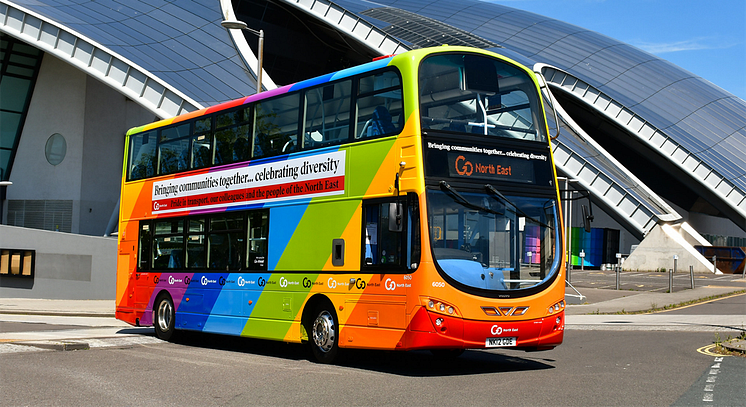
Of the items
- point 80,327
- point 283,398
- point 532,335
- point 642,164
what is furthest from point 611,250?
point 283,398

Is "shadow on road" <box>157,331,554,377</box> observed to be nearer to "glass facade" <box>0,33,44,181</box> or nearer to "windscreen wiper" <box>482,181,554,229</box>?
"windscreen wiper" <box>482,181,554,229</box>

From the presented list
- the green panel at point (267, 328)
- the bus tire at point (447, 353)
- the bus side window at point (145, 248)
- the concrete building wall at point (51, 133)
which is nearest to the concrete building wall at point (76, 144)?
the concrete building wall at point (51, 133)

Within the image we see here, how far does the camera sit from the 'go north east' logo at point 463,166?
11141 mm

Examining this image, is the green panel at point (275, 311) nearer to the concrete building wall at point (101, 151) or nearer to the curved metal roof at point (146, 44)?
the curved metal roof at point (146, 44)

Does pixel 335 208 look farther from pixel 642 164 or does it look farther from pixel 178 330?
pixel 642 164

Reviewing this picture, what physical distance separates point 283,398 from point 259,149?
637 centimetres

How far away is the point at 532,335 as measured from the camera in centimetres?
1126

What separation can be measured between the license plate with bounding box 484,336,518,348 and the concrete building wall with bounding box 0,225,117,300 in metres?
24.7

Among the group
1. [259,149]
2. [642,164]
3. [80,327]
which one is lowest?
[80,327]

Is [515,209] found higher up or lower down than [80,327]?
higher up

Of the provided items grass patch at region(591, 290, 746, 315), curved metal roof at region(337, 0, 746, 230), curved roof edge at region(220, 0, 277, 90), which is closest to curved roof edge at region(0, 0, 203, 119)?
curved roof edge at region(220, 0, 277, 90)

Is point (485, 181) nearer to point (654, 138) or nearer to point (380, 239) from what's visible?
point (380, 239)

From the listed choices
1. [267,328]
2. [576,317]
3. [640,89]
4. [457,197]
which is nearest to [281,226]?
[267,328]

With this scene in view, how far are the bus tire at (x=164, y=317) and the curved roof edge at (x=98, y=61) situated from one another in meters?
19.6
